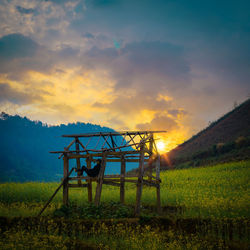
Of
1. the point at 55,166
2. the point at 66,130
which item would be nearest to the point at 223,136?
the point at 55,166

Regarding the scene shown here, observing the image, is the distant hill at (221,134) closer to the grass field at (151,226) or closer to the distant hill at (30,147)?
the grass field at (151,226)

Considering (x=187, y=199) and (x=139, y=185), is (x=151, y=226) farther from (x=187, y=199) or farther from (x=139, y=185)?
(x=187, y=199)

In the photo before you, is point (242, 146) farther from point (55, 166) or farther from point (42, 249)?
point (55, 166)

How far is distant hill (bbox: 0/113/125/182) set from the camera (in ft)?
404

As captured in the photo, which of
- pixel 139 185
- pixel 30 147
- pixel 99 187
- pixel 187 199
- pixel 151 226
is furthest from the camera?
pixel 30 147

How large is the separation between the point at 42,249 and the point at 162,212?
7961mm

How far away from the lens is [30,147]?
148 m

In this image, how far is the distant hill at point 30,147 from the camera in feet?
404

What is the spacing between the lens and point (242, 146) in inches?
1501

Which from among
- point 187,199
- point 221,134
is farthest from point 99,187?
point 221,134

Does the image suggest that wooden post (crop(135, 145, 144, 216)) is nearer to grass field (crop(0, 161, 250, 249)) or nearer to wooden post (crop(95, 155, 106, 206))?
grass field (crop(0, 161, 250, 249))

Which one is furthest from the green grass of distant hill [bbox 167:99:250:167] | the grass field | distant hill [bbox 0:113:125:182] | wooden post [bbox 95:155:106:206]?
distant hill [bbox 0:113:125:182]

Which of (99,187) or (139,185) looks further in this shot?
(99,187)

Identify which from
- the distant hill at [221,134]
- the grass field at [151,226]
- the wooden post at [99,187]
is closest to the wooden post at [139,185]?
the grass field at [151,226]
